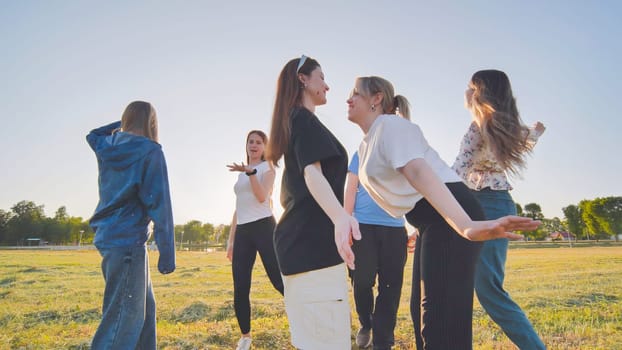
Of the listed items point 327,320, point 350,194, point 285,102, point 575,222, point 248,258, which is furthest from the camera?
point 575,222

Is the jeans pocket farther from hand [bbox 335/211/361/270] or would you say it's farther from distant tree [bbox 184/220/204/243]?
distant tree [bbox 184/220/204/243]

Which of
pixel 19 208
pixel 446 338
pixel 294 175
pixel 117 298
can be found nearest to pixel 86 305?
pixel 117 298

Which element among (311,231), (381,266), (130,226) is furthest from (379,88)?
(381,266)

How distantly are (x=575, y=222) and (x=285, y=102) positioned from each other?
429 feet

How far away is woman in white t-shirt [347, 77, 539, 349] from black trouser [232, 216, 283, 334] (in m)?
2.96

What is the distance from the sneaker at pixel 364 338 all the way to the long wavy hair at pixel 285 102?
3.08 meters

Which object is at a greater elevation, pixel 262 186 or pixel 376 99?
pixel 376 99

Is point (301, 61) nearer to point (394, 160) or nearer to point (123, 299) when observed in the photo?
point (394, 160)

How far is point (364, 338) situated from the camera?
4812 mm

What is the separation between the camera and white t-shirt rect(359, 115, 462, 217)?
79.1 inches

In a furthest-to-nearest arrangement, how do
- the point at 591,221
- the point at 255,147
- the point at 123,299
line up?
1. the point at 591,221
2. the point at 255,147
3. the point at 123,299

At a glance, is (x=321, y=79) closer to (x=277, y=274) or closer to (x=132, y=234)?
(x=132, y=234)

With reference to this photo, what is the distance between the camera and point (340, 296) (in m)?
2.21

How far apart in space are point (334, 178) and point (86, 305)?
25.9 feet
